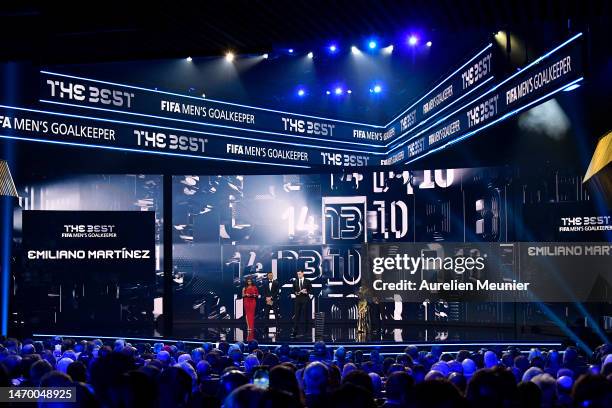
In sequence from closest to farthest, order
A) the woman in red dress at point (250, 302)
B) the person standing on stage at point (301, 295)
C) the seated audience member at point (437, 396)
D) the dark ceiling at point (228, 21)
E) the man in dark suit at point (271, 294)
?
the seated audience member at point (437, 396) → the dark ceiling at point (228, 21) → the woman in red dress at point (250, 302) → the person standing on stage at point (301, 295) → the man in dark suit at point (271, 294)

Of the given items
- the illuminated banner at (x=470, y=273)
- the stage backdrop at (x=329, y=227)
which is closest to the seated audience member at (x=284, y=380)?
the illuminated banner at (x=470, y=273)

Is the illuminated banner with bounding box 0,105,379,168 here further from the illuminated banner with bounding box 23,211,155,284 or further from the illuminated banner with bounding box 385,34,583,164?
the illuminated banner with bounding box 385,34,583,164

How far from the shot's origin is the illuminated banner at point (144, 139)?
56.1 ft

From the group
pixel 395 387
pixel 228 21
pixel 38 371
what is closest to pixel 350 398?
pixel 395 387

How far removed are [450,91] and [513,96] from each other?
4.10 metres

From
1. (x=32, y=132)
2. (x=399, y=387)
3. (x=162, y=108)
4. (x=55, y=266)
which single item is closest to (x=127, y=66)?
(x=162, y=108)

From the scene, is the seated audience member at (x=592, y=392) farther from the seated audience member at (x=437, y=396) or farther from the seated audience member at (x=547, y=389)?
the seated audience member at (x=437, y=396)

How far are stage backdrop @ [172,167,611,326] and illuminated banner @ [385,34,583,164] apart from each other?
167 cm

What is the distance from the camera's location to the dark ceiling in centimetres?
621

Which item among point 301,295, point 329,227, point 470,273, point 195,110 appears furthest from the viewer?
point 329,227

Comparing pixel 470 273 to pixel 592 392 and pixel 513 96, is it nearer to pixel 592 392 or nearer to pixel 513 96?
pixel 513 96

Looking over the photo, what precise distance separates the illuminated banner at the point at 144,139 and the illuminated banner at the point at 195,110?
0.31m

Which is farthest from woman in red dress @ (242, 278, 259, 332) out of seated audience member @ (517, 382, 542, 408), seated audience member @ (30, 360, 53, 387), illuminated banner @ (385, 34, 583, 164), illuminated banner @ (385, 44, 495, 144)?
seated audience member @ (517, 382, 542, 408)

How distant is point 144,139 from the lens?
18812 mm
